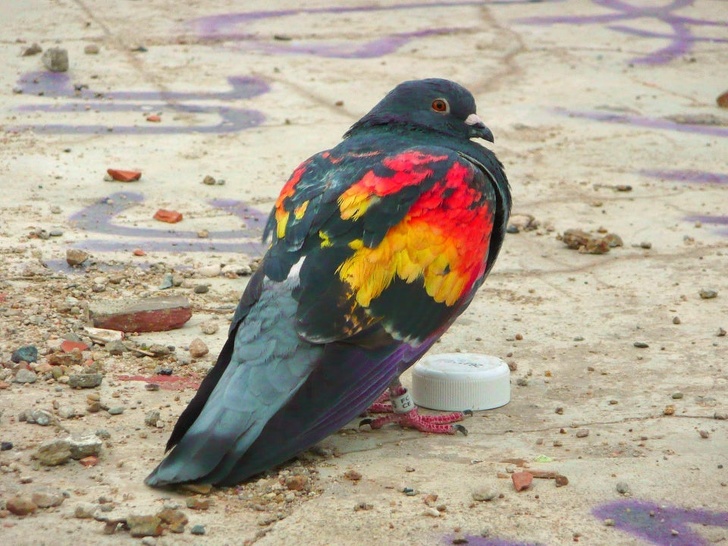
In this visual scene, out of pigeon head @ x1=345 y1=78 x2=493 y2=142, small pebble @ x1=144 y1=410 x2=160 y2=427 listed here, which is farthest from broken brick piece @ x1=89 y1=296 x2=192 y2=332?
pigeon head @ x1=345 y1=78 x2=493 y2=142

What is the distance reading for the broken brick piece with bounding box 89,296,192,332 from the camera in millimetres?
4516

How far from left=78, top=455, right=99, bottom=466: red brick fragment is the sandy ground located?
0.07 ft

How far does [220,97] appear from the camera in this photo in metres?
8.25

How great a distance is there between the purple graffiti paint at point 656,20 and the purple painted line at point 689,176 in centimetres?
284

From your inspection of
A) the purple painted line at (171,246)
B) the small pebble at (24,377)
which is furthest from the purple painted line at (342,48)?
the small pebble at (24,377)

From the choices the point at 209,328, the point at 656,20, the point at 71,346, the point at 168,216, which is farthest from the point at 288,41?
the point at 71,346

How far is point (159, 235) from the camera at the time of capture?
19.2ft

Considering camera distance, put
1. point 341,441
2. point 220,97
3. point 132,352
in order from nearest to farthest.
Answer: point 341,441 < point 132,352 < point 220,97

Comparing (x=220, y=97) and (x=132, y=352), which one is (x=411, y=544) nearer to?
(x=132, y=352)

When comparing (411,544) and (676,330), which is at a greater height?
(411,544)

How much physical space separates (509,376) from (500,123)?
162 inches

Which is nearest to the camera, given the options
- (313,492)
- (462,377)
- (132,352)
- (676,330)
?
(313,492)

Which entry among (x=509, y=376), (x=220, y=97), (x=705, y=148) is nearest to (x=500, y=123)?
(x=705, y=148)

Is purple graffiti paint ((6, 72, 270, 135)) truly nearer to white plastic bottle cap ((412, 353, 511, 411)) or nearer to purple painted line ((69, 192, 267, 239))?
purple painted line ((69, 192, 267, 239))
